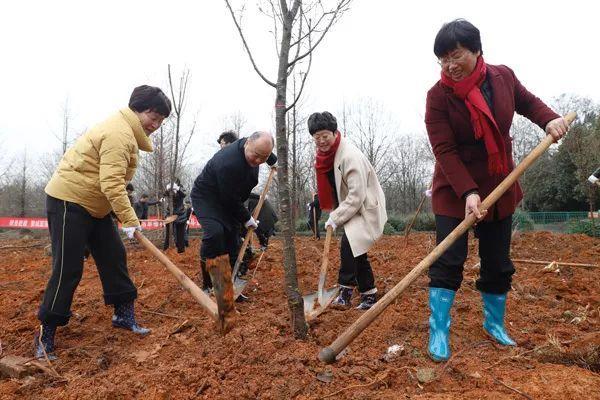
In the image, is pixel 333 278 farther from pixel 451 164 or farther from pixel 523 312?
pixel 451 164

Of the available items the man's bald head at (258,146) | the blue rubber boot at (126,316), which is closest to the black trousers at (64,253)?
the blue rubber boot at (126,316)

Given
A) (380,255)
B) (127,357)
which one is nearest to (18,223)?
(380,255)

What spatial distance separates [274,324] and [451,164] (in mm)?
1590

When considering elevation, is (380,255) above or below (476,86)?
below

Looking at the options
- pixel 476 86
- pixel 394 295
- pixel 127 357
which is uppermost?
pixel 476 86

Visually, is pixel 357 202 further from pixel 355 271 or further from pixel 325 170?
pixel 355 271

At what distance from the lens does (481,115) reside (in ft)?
7.97

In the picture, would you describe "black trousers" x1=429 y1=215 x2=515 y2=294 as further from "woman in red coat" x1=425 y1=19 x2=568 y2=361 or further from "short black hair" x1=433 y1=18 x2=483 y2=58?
"short black hair" x1=433 y1=18 x2=483 y2=58

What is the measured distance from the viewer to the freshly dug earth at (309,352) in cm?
211

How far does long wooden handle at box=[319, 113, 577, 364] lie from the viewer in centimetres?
210

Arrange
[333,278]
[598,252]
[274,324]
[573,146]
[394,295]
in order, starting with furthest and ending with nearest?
[573,146] → [598,252] → [333,278] → [274,324] → [394,295]

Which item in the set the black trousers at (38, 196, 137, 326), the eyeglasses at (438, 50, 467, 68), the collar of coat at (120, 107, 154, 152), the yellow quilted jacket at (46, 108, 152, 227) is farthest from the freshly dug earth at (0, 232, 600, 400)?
the eyeglasses at (438, 50, 467, 68)

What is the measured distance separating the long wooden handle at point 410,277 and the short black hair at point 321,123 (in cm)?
158

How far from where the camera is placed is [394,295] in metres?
2.14
